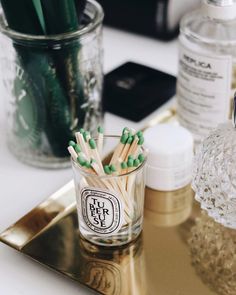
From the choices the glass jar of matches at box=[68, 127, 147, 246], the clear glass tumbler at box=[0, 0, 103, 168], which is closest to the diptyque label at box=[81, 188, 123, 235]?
the glass jar of matches at box=[68, 127, 147, 246]

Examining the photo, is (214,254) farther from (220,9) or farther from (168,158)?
(220,9)

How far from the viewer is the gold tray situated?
45cm

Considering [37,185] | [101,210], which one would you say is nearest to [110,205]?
[101,210]

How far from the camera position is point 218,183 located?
492mm

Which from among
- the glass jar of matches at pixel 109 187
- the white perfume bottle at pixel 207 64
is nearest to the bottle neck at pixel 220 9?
the white perfume bottle at pixel 207 64

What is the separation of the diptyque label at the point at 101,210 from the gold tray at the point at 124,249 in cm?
2

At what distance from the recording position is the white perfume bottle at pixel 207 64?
0.55 meters

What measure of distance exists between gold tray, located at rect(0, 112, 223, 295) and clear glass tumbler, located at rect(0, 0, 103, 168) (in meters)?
0.05

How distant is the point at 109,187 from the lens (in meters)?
0.45

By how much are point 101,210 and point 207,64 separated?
→ 17 centimetres

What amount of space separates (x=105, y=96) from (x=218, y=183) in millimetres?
210

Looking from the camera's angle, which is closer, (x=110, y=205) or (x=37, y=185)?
(x=110, y=205)

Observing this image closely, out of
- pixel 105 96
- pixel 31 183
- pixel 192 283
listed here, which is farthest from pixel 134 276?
pixel 105 96

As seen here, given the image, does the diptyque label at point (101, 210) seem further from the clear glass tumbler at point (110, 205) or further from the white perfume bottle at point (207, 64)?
the white perfume bottle at point (207, 64)
